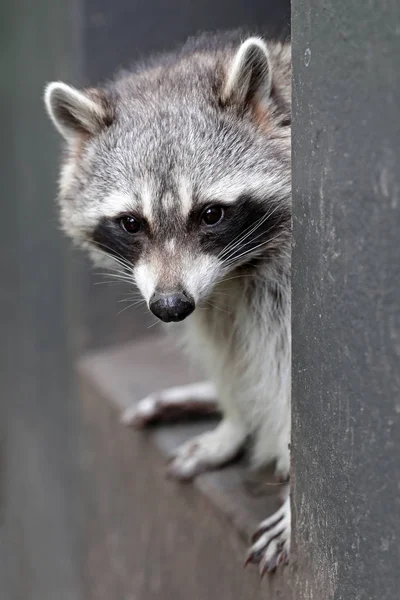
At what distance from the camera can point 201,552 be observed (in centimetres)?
283

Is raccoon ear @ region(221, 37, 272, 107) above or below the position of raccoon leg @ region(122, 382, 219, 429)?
above

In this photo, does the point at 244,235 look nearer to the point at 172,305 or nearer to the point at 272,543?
the point at 172,305

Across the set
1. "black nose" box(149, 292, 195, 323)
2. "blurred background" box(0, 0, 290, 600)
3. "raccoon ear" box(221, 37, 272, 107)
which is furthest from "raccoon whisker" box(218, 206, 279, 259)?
"blurred background" box(0, 0, 290, 600)

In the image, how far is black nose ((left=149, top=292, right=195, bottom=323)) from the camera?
80.4 inches

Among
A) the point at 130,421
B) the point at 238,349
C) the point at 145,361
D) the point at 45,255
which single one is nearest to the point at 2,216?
the point at 45,255

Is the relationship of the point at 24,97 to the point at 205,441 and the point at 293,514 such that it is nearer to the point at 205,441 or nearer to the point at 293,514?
the point at 205,441

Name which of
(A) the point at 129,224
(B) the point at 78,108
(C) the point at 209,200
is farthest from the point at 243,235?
(B) the point at 78,108

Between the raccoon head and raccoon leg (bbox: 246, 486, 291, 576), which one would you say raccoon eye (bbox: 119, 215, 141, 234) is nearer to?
the raccoon head

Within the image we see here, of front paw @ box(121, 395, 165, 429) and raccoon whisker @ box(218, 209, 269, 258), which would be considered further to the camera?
front paw @ box(121, 395, 165, 429)

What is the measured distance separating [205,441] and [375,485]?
5.15 feet

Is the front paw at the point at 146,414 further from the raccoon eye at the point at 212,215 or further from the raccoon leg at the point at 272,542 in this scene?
the raccoon eye at the point at 212,215

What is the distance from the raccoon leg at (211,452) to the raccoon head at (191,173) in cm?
84

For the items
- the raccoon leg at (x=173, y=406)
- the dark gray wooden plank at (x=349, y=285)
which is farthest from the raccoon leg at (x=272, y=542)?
the raccoon leg at (x=173, y=406)

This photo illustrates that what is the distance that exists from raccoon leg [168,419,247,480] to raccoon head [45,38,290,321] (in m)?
0.84
